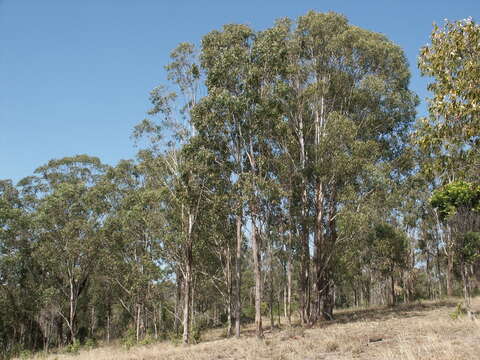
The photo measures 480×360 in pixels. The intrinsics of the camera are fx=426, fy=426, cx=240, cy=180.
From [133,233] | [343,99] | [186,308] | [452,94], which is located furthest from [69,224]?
[452,94]

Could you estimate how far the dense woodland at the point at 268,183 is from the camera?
21594 mm

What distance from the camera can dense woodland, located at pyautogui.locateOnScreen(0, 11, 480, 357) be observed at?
21.6 m

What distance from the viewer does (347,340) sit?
14484 millimetres

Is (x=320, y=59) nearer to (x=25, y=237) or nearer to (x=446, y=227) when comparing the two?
(x=446, y=227)

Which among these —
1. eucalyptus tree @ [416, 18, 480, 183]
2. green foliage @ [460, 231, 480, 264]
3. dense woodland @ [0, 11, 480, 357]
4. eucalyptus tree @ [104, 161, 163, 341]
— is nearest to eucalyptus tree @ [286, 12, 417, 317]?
dense woodland @ [0, 11, 480, 357]

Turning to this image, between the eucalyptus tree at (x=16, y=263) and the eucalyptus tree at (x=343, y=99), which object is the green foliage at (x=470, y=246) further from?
the eucalyptus tree at (x=16, y=263)

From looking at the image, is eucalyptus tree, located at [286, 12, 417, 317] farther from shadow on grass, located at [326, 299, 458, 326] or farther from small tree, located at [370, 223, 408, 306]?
small tree, located at [370, 223, 408, 306]

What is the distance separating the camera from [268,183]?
856 inches

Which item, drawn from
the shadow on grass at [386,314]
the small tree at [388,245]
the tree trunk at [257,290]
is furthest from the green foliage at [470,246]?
the tree trunk at [257,290]

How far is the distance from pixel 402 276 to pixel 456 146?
39234 millimetres

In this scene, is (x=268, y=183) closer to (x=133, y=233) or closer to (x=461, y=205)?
(x=461, y=205)

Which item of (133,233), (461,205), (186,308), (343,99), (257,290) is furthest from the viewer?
(133,233)

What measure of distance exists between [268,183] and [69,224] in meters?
19.8

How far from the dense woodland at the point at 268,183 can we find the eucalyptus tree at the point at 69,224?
0.13m
